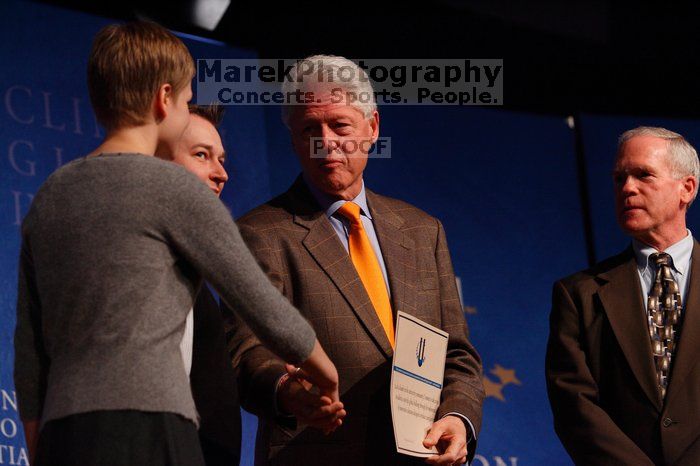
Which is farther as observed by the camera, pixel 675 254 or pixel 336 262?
pixel 675 254

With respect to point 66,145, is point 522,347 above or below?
below

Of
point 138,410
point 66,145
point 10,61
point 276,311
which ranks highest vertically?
point 10,61

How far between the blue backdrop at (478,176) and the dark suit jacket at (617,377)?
1384 mm

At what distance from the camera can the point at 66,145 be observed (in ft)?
13.2

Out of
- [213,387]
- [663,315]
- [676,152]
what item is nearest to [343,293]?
[213,387]

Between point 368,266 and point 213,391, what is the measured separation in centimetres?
75

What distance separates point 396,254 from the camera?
2.99 meters

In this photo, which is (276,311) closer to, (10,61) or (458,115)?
(10,61)

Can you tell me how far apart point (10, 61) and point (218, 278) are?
2.41 meters

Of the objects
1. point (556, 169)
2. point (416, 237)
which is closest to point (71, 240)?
point (416, 237)

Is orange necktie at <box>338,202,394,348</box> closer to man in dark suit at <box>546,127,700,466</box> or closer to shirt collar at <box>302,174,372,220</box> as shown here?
shirt collar at <box>302,174,372,220</box>

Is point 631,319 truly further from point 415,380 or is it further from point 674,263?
point 415,380

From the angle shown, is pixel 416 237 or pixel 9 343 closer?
pixel 416 237

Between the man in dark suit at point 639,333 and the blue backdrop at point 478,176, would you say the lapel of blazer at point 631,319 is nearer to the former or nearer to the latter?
the man in dark suit at point 639,333
